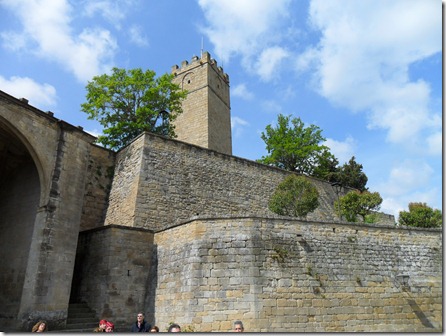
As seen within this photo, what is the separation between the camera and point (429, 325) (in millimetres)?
11047

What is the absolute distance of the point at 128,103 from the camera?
22500 millimetres

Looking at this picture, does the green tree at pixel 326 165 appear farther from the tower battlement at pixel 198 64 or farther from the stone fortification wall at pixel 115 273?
the stone fortification wall at pixel 115 273

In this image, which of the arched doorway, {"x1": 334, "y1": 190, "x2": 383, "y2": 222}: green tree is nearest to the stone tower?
{"x1": 334, "y1": 190, "x2": 383, "y2": 222}: green tree

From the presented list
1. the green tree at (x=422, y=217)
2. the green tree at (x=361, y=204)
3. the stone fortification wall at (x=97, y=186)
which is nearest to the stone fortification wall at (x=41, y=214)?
the stone fortification wall at (x=97, y=186)

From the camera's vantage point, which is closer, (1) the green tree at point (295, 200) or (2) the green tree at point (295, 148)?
(1) the green tree at point (295, 200)

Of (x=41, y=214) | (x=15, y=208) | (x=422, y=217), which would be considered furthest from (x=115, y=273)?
(x=422, y=217)

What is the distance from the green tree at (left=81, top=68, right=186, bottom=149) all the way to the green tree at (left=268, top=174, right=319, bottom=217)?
935 cm

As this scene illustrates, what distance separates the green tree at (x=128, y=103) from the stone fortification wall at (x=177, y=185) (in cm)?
480

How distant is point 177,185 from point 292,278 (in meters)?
7.32

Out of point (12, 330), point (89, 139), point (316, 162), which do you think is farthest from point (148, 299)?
point (316, 162)

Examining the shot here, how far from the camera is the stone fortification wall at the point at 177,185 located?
48.6ft

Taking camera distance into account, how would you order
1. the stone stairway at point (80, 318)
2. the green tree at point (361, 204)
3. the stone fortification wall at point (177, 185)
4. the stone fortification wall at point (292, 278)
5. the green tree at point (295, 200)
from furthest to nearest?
1. the green tree at point (361, 204)
2. the green tree at point (295, 200)
3. the stone fortification wall at point (177, 185)
4. the stone stairway at point (80, 318)
5. the stone fortification wall at point (292, 278)

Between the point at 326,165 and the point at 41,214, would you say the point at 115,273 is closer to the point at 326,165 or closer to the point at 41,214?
the point at 41,214

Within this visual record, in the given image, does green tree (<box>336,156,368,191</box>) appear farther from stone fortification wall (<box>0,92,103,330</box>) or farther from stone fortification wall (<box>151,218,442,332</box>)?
stone fortification wall (<box>0,92,103,330</box>)
